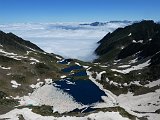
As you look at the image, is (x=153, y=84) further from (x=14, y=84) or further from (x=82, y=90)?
(x=14, y=84)

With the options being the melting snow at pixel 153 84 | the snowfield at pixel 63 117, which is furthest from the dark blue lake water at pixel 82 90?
the snowfield at pixel 63 117

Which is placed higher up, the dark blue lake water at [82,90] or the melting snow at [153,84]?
the melting snow at [153,84]

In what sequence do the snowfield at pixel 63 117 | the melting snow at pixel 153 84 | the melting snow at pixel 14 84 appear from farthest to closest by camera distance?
the melting snow at pixel 14 84
the melting snow at pixel 153 84
the snowfield at pixel 63 117

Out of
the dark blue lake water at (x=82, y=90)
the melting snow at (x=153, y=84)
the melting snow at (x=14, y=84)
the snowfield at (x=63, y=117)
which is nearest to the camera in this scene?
the snowfield at (x=63, y=117)

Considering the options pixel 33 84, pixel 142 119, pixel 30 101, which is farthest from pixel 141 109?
pixel 33 84

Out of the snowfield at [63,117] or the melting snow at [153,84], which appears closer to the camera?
the snowfield at [63,117]

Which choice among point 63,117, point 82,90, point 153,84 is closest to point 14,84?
point 82,90

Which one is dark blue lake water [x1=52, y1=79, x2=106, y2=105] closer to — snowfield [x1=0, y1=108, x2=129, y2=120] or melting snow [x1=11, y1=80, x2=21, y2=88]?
melting snow [x1=11, y1=80, x2=21, y2=88]

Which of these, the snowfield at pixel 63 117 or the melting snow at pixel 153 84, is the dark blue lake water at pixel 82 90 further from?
the snowfield at pixel 63 117

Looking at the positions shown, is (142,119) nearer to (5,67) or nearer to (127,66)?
(5,67)
